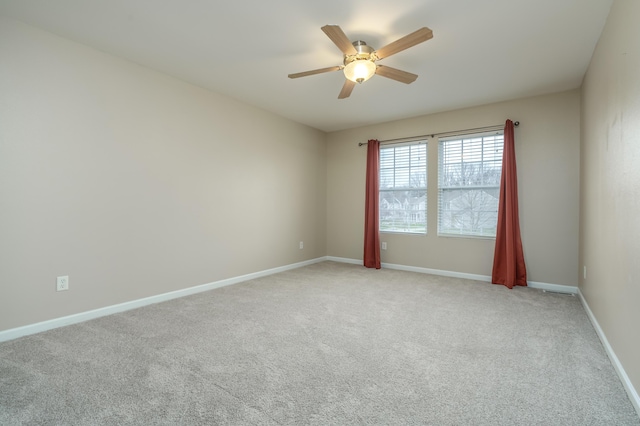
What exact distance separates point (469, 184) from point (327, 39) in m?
2.99

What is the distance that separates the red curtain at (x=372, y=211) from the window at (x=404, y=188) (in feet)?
0.66

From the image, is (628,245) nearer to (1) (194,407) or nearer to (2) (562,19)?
(2) (562,19)

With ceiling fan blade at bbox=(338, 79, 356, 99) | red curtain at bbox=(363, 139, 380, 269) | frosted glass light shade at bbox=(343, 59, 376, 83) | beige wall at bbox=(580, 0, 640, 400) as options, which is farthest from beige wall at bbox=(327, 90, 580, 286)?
frosted glass light shade at bbox=(343, 59, 376, 83)

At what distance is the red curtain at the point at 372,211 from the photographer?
202 inches

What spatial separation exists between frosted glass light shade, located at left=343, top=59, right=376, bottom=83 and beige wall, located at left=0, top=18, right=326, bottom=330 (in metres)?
2.00

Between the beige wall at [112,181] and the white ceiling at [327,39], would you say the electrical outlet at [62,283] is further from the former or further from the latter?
the white ceiling at [327,39]

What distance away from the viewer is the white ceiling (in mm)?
2242

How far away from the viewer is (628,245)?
1.80m

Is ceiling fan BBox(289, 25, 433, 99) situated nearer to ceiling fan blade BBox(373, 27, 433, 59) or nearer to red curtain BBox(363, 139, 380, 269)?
ceiling fan blade BBox(373, 27, 433, 59)

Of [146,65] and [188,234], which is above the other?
[146,65]

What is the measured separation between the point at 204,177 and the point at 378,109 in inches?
104

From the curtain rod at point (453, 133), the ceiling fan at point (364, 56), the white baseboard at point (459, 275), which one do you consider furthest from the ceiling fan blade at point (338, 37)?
the white baseboard at point (459, 275)

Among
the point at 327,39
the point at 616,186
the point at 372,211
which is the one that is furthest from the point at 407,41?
the point at 372,211

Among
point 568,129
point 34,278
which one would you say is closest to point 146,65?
point 34,278
